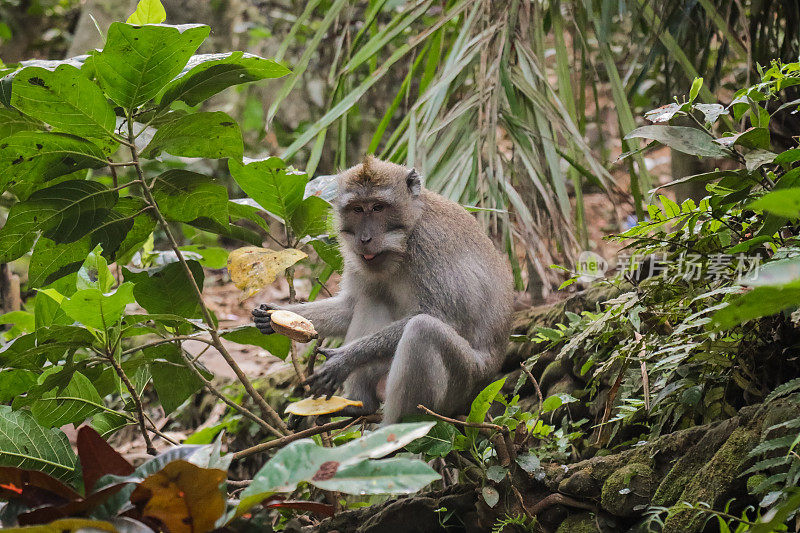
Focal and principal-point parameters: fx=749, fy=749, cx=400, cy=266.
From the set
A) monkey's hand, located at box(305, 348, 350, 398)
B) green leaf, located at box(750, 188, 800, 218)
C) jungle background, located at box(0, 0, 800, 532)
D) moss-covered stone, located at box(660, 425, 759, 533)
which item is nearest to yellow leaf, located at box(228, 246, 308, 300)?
jungle background, located at box(0, 0, 800, 532)

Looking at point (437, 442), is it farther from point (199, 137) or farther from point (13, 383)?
point (13, 383)

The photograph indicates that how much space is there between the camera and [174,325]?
10.6 feet

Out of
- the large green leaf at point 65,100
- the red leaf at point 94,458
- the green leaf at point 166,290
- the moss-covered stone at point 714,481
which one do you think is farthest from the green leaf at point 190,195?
the moss-covered stone at point 714,481

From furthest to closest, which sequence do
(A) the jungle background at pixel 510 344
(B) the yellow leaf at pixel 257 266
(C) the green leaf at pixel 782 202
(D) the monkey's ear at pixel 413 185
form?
(D) the monkey's ear at pixel 413 185
(B) the yellow leaf at pixel 257 266
(A) the jungle background at pixel 510 344
(C) the green leaf at pixel 782 202

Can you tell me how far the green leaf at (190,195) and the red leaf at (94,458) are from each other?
3.87ft

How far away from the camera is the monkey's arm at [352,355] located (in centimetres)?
354

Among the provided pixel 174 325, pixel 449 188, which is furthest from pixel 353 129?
pixel 174 325

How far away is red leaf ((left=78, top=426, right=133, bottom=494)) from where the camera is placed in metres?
2.12

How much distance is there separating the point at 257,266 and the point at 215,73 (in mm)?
807

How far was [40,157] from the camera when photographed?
9.10ft

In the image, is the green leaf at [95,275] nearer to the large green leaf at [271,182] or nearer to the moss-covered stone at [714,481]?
the large green leaf at [271,182]

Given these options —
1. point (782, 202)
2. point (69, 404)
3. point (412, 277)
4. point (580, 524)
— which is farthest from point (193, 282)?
point (782, 202)

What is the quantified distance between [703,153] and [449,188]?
218cm

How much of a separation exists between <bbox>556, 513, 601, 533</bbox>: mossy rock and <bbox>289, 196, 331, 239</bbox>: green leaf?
166cm
